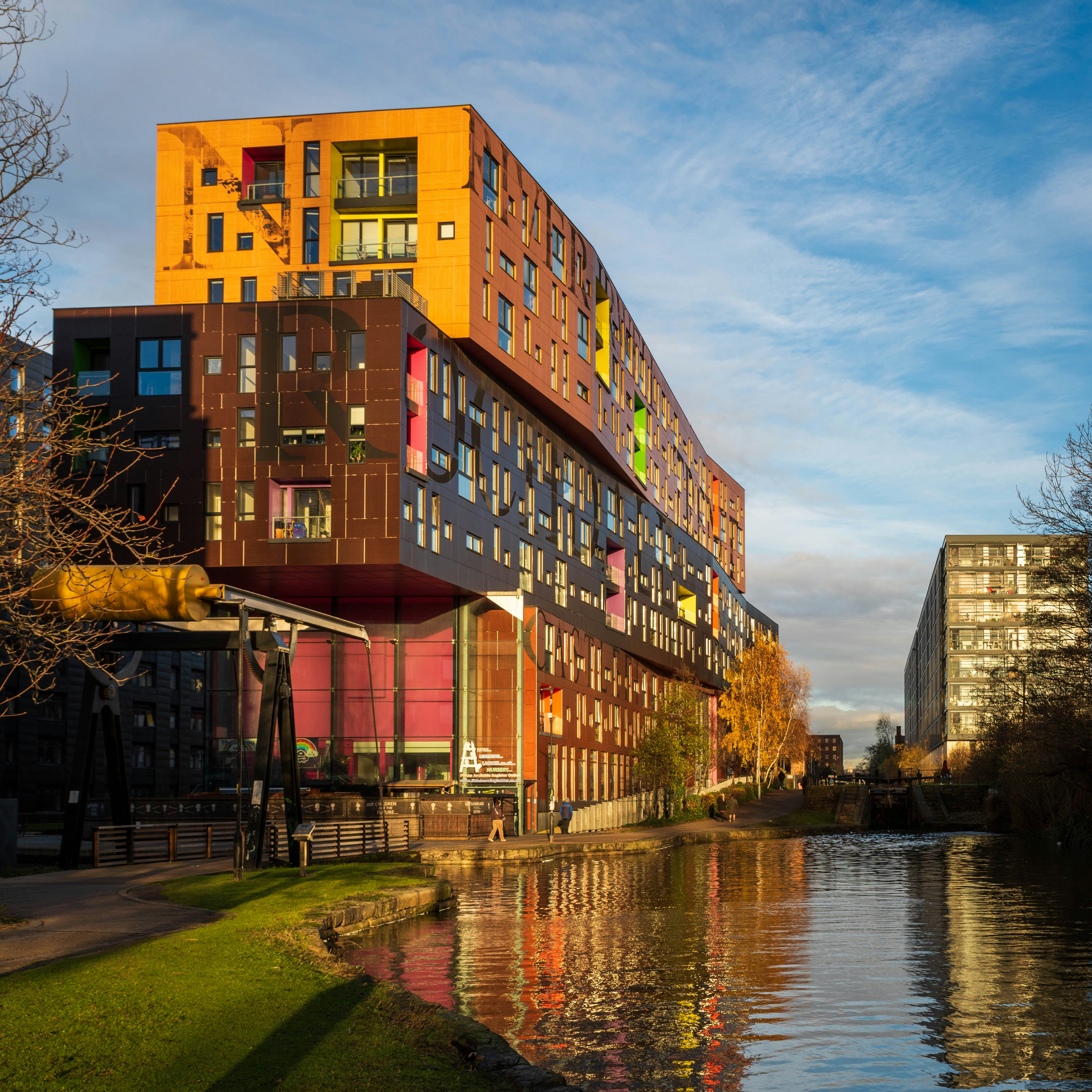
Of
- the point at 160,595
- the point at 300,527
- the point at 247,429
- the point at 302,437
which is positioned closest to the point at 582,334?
the point at 302,437

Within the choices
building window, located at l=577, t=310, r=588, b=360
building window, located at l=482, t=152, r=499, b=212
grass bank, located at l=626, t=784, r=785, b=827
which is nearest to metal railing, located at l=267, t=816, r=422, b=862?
building window, located at l=482, t=152, r=499, b=212

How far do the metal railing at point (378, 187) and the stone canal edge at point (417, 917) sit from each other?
1453 inches

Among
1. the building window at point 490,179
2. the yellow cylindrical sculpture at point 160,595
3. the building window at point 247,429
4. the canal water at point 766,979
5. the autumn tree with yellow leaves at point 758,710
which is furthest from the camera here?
the autumn tree with yellow leaves at point 758,710

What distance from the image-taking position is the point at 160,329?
5156 centimetres

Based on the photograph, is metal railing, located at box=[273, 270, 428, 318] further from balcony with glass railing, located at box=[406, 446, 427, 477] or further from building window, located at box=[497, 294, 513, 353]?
balcony with glass railing, located at box=[406, 446, 427, 477]

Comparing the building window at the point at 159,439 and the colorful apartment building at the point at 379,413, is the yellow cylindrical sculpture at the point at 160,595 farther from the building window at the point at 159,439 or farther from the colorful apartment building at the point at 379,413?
the building window at the point at 159,439

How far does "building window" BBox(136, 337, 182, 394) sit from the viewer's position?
5112 centimetres

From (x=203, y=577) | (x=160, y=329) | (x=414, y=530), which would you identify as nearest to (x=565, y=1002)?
(x=203, y=577)

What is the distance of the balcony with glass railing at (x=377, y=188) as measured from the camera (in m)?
55.9

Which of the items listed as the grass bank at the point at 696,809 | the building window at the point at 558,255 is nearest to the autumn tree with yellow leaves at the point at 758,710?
the grass bank at the point at 696,809

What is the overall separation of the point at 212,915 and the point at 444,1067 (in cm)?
963

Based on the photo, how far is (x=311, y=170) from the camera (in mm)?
56438

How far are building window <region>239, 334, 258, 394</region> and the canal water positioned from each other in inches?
A: 989

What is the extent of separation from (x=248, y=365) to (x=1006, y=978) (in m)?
40.8
